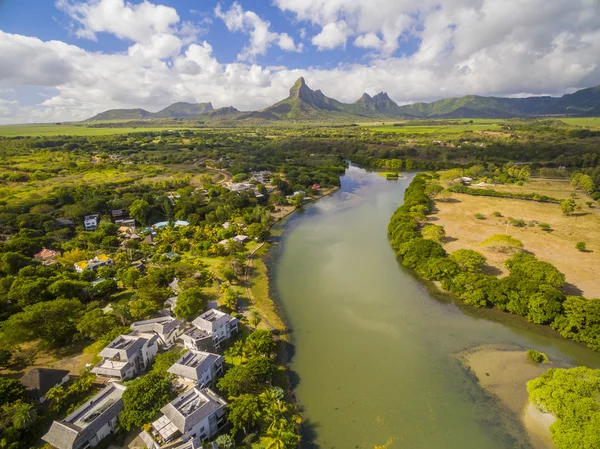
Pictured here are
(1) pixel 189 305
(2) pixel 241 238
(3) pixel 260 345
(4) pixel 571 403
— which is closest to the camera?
(4) pixel 571 403

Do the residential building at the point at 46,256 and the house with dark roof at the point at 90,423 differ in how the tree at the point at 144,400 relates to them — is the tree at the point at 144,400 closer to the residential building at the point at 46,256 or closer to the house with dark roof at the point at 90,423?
the house with dark roof at the point at 90,423

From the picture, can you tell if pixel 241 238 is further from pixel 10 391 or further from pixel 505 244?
pixel 505 244

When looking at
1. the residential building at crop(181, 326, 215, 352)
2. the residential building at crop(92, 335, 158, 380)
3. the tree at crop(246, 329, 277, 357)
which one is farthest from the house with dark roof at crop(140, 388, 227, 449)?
the residential building at crop(92, 335, 158, 380)

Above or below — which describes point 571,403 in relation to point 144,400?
below

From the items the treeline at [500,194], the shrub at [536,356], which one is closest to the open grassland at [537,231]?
the treeline at [500,194]

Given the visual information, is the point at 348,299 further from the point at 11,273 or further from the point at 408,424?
the point at 11,273

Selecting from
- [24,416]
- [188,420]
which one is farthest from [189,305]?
[24,416]
